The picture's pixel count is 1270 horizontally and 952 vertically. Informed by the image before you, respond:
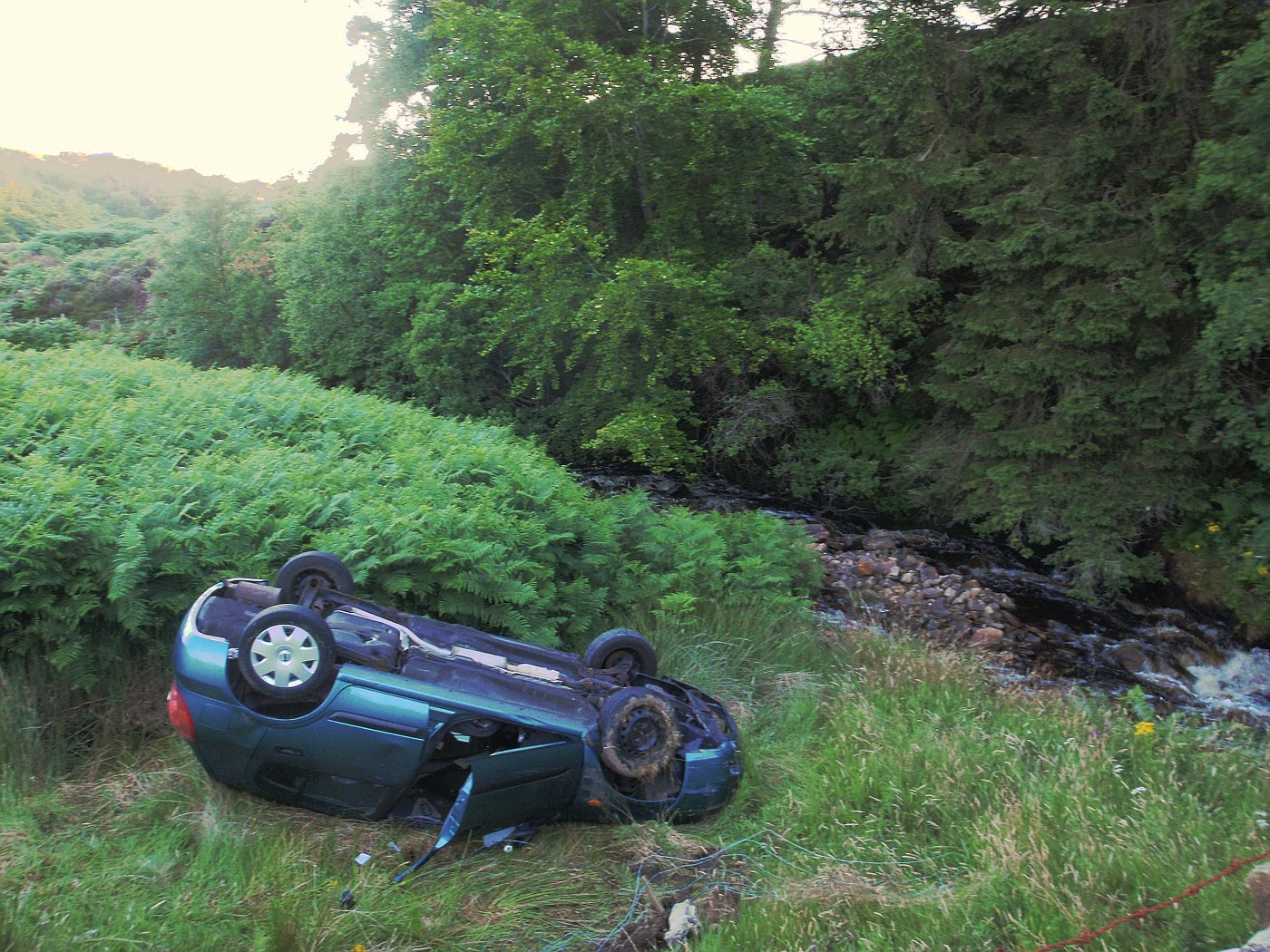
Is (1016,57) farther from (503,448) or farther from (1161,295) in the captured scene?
(503,448)

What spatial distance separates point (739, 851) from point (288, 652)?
2.34 metres

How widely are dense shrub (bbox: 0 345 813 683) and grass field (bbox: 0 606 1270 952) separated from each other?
61cm

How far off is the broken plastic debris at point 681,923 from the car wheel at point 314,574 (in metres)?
2.44

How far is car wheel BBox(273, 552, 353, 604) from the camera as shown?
4.79 meters

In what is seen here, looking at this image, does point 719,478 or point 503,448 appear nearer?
point 503,448

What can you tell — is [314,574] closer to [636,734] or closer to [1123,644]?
[636,734]

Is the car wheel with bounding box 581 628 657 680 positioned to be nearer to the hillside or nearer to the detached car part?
the detached car part

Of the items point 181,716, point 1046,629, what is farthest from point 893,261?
point 181,716

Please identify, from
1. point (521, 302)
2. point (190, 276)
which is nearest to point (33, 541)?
point (521, 302)

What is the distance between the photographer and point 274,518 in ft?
18.6

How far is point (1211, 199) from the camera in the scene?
10.9 m

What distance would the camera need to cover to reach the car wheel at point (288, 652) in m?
3.86

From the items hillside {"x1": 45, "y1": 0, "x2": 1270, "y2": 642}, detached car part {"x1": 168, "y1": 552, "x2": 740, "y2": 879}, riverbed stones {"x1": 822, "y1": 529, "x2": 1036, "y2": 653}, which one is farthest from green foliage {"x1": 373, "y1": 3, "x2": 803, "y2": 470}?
detached car part {"x1": 168, "y1": 552, "x2": 740, "y2": 879}

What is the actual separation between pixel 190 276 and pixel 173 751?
19.5 metres
